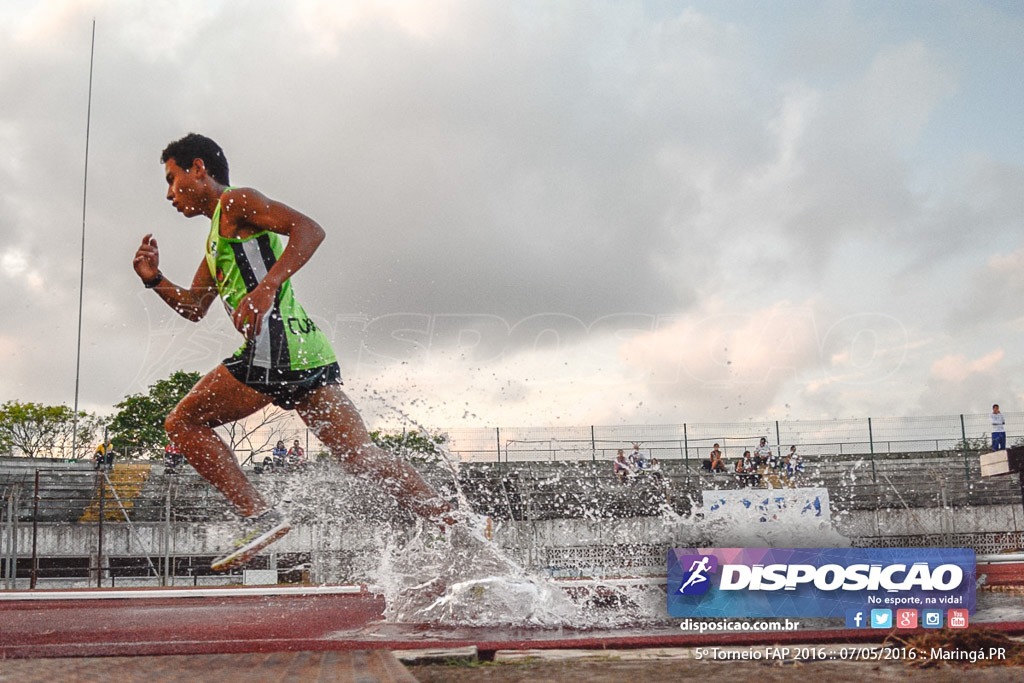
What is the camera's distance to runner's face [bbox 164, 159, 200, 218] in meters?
4.14

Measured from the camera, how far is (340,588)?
6.75 metres

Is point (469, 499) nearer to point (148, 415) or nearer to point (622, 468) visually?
point (622, 468)

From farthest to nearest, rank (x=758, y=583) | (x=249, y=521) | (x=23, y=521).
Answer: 1. (x=23, y=521)
2. (x=249, y=521)
3. (x=758, y=583)

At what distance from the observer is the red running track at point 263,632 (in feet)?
11.2

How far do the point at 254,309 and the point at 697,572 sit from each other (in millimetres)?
2199

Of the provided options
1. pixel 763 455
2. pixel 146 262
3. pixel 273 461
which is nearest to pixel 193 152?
pixel 146 262

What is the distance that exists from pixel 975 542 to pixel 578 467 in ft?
27.4

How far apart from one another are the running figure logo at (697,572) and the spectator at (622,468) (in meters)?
14.9

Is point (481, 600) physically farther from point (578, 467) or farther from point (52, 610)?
point (578, 467)

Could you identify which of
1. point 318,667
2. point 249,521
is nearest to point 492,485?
point 249,521

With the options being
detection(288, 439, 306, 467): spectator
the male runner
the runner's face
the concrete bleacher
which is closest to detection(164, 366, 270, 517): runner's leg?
the male runner

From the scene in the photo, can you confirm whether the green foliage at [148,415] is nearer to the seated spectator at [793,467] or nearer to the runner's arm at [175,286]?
the seated spectator at [793,467]

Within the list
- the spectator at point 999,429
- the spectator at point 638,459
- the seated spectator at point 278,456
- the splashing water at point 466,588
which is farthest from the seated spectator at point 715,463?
the splashing water at point 466,588

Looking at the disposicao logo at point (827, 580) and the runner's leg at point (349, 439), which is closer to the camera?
the disposicao logo at point (827, 580)
